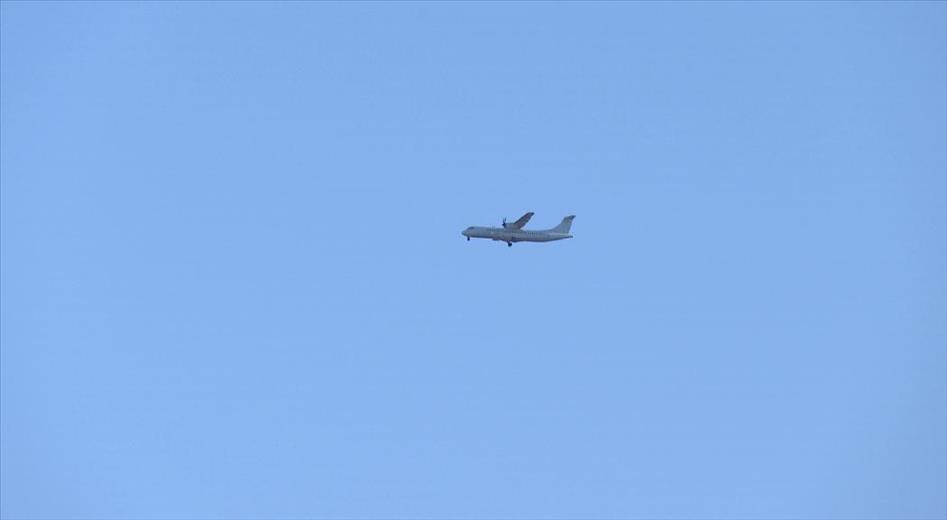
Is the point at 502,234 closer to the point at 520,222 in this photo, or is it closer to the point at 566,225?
the point at 520,222

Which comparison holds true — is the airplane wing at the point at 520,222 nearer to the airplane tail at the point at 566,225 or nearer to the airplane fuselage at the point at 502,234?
the airplane fuselage at the point at 502,234

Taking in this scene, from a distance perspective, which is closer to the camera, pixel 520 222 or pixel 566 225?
pixel 520 222

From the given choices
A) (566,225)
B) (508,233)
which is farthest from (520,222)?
(566,225)

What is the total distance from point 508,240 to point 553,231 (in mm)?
7066

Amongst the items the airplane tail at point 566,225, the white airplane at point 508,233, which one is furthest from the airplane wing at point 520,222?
the airplane tail at point 566,225

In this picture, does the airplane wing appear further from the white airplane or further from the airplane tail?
the airplane tail

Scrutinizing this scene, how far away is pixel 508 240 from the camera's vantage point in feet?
564

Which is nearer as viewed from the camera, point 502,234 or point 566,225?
point 502,234

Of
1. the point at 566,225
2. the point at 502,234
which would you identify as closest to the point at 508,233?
the point at 502,234

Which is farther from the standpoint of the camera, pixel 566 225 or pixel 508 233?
pixel 566 225

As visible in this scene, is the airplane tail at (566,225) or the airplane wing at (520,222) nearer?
the airplane wing at (520,222)

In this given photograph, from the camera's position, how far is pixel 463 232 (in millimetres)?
171750

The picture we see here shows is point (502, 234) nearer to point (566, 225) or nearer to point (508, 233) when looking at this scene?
point (508, 233)

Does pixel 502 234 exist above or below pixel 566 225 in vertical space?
below
